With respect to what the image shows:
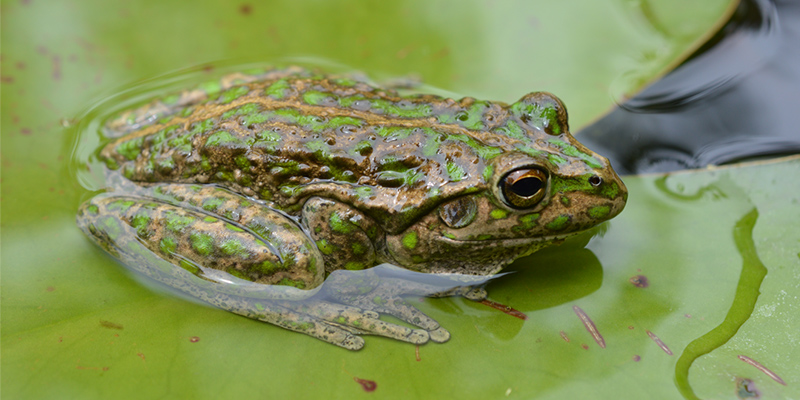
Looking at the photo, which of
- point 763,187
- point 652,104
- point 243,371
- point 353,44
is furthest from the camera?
point 353,44

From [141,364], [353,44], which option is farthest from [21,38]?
[141,364]

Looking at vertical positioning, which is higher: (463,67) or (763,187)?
(463,67)

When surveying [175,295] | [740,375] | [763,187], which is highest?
[763,187]

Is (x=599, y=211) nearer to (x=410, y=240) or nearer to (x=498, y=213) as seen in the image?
(x=498, y=213)

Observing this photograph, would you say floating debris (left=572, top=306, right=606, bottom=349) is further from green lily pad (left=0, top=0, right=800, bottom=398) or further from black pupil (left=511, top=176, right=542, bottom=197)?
black pupil (left=511, top=176, right=542, bottom=197)

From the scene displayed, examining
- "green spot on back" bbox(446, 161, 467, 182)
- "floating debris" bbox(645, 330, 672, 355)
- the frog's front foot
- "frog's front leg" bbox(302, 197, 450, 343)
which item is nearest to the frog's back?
"green spot on back" bbox(446, 161, 467, 182)

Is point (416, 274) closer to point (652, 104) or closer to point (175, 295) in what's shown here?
point (175, 295)

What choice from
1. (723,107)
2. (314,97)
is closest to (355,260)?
(314,97)
